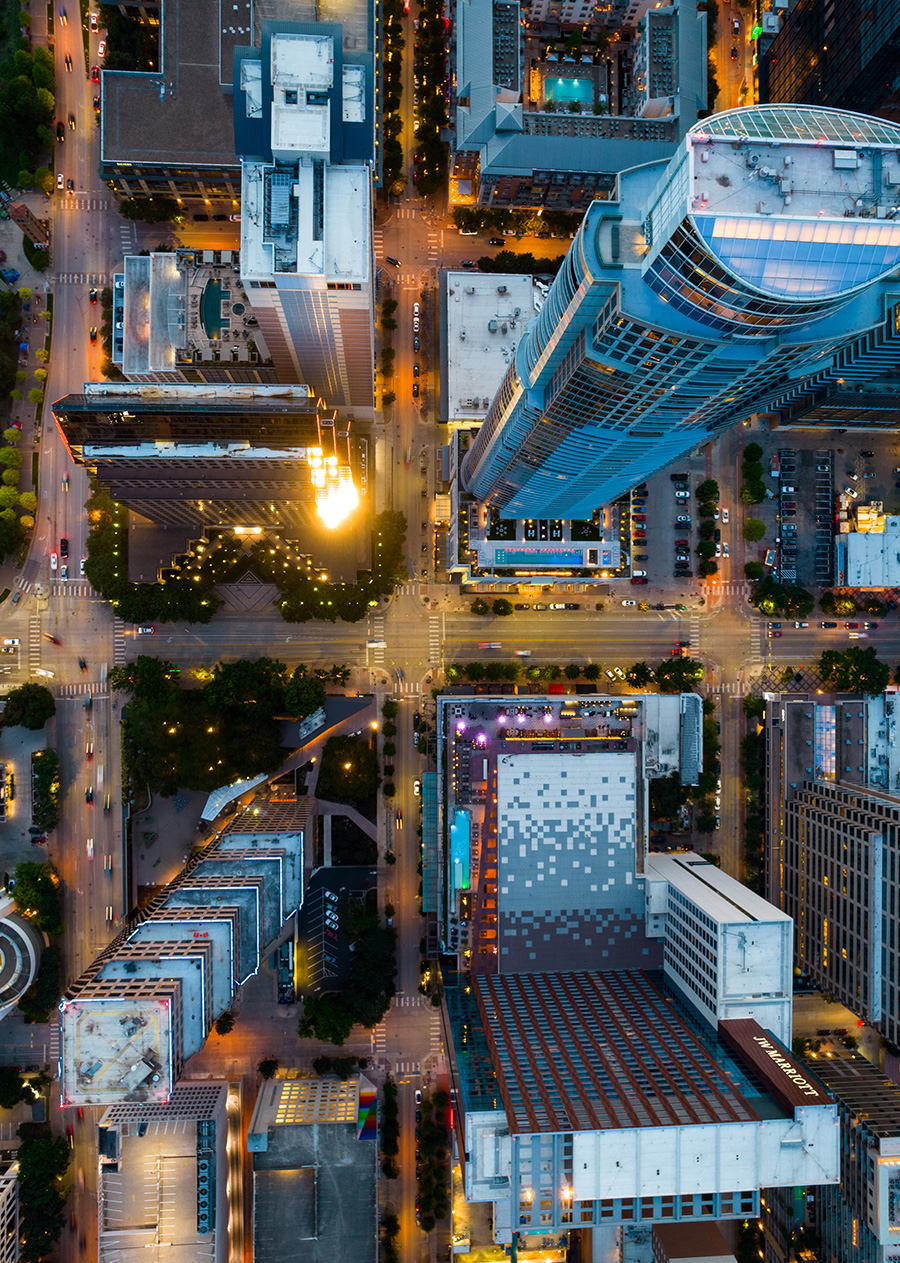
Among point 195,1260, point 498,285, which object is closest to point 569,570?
point 498,285

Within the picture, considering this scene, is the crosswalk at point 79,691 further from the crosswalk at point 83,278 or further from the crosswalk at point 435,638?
the crosswalk at point 83,278

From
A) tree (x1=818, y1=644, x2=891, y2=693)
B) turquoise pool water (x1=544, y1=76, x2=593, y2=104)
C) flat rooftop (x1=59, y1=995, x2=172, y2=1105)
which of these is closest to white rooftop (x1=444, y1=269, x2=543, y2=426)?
turquoise pool water (x1=544, y1=76, x2=593, y2=104)

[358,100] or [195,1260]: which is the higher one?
[358,100]

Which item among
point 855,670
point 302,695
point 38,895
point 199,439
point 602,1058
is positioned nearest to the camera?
point 199,439

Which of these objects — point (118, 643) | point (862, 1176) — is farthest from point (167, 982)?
point (862, 1176)

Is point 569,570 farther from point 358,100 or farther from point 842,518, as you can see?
point 358,100

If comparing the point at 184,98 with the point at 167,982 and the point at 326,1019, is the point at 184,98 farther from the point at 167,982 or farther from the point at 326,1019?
the point at 326,1019
